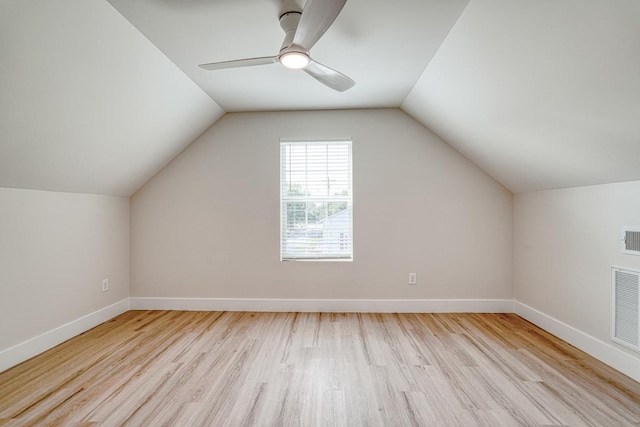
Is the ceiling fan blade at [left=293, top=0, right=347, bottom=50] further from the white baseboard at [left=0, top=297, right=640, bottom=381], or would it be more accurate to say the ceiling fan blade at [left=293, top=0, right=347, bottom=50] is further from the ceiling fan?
the white baseboard at [left=0, top=297, right=640, bottom=381]

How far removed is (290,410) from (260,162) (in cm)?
264

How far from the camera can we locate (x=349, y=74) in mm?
2863

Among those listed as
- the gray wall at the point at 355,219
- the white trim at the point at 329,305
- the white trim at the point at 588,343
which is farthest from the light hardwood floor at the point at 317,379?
the gray wall at the point at 355,219

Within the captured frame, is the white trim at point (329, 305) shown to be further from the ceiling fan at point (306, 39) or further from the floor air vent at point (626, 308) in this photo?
the ceiling fan at point (306, 39)

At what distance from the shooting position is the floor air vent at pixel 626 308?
229cm

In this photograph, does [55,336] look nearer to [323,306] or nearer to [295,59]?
[323,306]

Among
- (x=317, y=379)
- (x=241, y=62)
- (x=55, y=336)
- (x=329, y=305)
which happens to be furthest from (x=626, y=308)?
(x=55, y=336)

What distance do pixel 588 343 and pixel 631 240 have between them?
0.91 metres

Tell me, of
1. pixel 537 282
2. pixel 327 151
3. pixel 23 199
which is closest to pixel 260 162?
pixel 327 151

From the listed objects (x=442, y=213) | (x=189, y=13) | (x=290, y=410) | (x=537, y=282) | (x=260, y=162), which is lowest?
(x=290, y=410)

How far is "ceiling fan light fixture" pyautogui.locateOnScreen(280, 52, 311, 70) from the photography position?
1972 mm

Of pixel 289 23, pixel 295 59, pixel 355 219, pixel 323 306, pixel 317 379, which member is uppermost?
pixel 289 23

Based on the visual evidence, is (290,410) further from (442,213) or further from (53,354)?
(442,213)

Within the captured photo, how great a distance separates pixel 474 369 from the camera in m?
2.41
